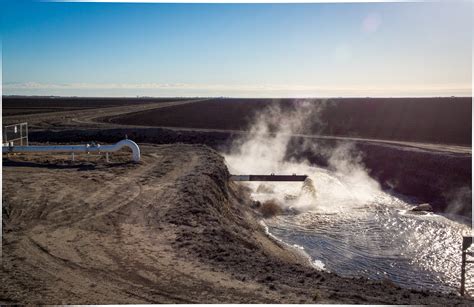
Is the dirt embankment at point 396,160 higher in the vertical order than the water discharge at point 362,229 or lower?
higher

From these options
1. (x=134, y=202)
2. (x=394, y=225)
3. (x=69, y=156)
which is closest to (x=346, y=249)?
(x=394, y=225)

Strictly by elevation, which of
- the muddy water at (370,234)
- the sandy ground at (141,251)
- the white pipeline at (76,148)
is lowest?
the muddy water at (370,234)

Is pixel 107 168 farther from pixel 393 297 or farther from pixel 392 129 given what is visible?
pixel 392 129

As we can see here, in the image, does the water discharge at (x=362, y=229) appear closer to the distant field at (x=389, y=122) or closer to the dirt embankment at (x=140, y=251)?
the dirt embankment at (x=140, y=251)

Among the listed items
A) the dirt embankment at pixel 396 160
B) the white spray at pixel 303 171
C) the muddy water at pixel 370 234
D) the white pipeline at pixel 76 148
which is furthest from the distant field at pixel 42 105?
the muddy water at pixel 370 234

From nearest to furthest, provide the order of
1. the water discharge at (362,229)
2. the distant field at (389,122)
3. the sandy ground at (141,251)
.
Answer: the sandy ground at (141,251) → the water discharge at (362,229) → the distant field at (389,122)

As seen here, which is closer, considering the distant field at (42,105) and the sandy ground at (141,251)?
the sandy ground at (141,251)

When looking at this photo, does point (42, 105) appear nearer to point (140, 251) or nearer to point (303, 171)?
point (303, 171)

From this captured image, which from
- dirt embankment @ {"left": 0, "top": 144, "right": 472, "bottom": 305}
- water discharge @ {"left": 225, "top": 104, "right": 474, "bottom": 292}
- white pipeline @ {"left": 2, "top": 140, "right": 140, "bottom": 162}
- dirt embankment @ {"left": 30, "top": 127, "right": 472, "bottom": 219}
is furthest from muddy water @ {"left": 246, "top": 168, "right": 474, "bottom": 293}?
white pipeline @ {"left": 2, "top": 140, "right": 140, "bottom": 162}
